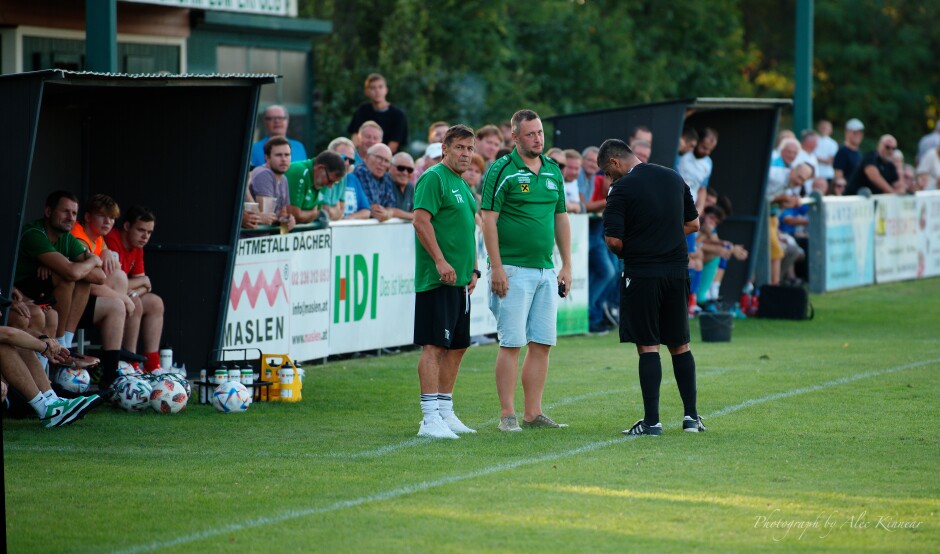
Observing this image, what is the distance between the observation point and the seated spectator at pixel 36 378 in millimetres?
9977

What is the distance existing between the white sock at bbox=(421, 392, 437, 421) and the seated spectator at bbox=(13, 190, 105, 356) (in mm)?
2928

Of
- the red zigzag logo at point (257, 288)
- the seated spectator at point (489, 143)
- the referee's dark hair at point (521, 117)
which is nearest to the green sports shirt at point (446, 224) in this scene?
the referee's dark hair at point (521, 117)

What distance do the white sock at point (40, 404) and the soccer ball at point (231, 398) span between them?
1.31m

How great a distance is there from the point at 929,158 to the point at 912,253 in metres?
4.06

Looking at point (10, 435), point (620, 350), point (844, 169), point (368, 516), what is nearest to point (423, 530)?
point (368, 516)

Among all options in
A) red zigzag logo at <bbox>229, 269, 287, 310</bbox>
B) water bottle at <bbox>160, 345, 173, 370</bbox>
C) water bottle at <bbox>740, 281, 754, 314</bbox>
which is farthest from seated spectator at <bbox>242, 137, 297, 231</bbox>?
water bottle at <bbox>740, 281, 754, 314</bbox>

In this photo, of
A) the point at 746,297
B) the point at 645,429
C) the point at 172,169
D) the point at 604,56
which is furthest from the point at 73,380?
the point at 604,56

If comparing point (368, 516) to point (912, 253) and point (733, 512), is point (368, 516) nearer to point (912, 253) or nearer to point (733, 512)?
point (733, 512)

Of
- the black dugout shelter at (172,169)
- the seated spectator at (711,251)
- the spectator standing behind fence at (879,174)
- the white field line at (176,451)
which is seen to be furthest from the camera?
the spectator standing behind fence at (879,174)

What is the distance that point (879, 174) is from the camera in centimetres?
2481

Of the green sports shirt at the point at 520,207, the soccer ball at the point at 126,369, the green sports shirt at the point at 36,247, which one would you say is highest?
the green sports shirt at the point at 520,207

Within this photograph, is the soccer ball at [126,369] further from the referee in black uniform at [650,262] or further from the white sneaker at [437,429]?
the referee in black uniform at [650,262]

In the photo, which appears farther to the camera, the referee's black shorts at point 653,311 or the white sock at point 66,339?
the white sock at point 66,339

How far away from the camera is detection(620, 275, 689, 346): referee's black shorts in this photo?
32.5ft
